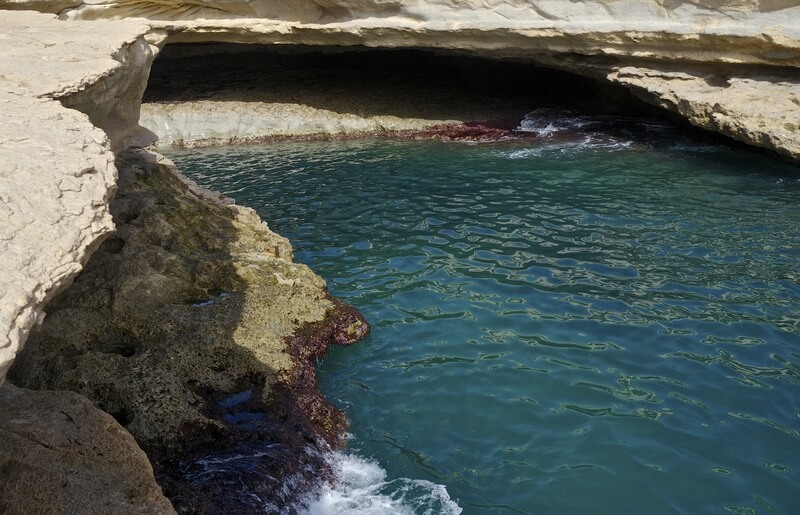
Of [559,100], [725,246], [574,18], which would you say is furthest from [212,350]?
[559,100]

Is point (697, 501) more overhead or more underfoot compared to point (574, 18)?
more underfoot

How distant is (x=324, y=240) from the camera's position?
9555mm

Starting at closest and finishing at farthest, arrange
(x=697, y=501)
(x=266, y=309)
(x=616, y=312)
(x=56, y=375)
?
1. (x=697, y=501)
2. (x=56, y=375)
3. (x=266, y=309)
4. (x=616, y=312)

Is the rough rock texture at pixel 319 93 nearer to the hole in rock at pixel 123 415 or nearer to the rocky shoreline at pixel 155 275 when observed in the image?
the rocky shoreline at pixel 155 275

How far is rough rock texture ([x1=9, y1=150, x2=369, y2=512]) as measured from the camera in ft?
16.2

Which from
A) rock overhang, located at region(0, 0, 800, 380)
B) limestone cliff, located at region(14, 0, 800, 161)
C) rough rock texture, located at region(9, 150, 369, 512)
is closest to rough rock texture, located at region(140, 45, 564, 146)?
limestone cliff, located at region(14, 0, 800, 161)

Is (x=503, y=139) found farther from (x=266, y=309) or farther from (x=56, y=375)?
(x=56, y=375)

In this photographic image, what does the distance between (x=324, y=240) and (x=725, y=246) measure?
452cm

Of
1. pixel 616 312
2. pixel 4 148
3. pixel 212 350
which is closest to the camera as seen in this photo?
pixel 4 148

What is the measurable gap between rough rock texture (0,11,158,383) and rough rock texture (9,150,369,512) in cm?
117

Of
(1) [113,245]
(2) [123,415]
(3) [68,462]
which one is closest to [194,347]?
(2) [123,415]

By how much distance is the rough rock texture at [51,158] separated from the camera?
3062mm

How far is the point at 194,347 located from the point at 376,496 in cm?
182

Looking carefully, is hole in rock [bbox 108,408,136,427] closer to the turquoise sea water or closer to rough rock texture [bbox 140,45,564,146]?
the turquoise sea water
